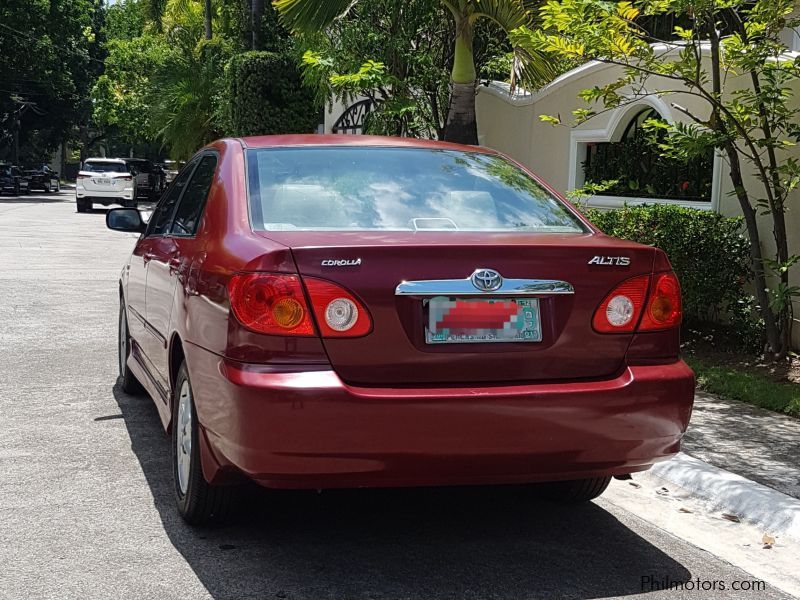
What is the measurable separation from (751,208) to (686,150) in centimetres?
101

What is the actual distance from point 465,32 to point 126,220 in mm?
7077

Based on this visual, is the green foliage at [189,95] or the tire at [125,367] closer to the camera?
the tire at [125,367]

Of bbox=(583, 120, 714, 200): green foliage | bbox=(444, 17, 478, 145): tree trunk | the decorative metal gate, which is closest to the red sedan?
bbox=(583, 120, 714, 200): green foliage

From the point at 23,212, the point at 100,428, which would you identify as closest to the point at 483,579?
the point at 100,428

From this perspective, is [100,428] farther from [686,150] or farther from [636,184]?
[636,184]

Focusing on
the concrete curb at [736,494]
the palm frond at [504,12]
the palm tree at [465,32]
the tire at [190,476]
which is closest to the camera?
the tire at [190,476]

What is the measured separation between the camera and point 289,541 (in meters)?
4.22

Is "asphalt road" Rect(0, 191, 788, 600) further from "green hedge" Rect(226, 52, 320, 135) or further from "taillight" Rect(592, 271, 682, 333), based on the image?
"green hedge" Rect(226, 52, 320, 135)

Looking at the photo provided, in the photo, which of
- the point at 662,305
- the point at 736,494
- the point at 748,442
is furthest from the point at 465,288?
the point at 748,442

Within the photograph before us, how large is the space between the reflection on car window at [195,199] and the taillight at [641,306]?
1.89 m

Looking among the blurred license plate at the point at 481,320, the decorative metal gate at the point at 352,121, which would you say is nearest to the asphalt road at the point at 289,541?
the blurred license plate at the point at 481,320

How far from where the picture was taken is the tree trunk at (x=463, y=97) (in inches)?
495

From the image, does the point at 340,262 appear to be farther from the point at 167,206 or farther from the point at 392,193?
the point at 167,206

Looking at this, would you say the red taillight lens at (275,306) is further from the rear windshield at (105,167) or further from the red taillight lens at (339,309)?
the rear windshield at (105,167)
